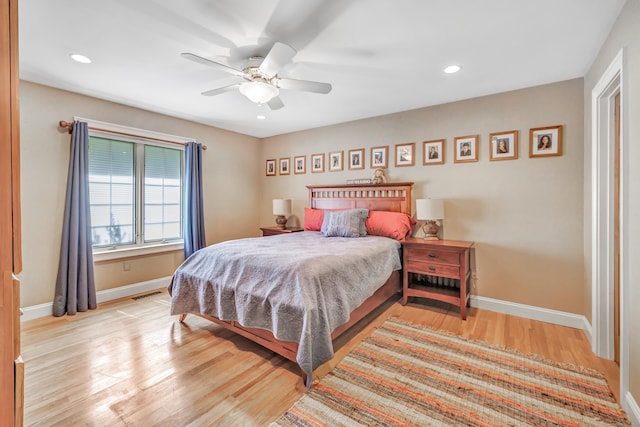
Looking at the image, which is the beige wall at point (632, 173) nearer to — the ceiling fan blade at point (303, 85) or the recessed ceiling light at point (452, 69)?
the recessed ceiling light at point (452, 69)

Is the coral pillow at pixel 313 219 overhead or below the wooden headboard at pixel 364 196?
below

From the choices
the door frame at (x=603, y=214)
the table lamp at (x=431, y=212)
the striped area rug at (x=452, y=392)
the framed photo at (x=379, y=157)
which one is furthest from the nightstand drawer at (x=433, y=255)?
the framed photo at (x=379, y=157)

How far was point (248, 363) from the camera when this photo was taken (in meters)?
2.24

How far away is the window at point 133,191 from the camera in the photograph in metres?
3.55

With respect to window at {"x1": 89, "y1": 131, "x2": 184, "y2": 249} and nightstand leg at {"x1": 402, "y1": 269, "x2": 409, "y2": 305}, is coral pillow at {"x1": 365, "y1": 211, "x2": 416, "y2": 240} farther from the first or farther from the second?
window at {"x1": 89, "y1": 131, "x2": 184, "y2": 249}

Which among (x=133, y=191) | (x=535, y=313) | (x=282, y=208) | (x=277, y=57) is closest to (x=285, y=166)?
(x=282, y=208)

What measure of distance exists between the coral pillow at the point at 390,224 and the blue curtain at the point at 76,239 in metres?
3.38

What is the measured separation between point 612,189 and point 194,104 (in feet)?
14.2

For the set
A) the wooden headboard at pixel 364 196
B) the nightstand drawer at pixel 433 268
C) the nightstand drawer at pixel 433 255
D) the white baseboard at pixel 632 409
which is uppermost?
the wooden headboard at pixel 364 196

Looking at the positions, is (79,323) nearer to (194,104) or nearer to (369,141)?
(194,104)

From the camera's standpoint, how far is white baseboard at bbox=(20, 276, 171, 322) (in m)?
3.00

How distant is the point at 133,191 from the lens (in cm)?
388

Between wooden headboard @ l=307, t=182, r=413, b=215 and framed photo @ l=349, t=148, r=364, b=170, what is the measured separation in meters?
0.33

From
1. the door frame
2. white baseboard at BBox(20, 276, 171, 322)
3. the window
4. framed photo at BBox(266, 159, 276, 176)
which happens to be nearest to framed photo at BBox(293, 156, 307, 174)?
framed photo at BBox(266, 159, 276, 176)
